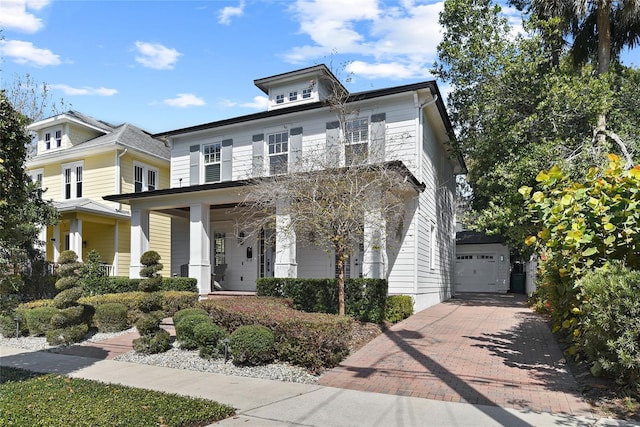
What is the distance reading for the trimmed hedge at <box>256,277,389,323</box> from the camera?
10.9 meters

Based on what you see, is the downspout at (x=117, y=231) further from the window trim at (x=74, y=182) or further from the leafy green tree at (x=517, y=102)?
the leafy green tree at (x=517, y=102)

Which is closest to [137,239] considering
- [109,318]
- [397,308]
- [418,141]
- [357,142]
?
[109,318]

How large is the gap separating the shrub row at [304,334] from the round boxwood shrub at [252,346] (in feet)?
0.58

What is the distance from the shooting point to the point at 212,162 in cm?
1702

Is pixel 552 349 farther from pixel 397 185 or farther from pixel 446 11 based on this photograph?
pixel 446 11

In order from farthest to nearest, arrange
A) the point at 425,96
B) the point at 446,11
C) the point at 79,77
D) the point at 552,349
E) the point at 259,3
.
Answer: the point at 446,11
the point at 425,96
the point at 79,77
the point at 259,3
the point at 552,349

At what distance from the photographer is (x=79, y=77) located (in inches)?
474

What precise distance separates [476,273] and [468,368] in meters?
23.3

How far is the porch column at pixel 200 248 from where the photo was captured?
1509cm

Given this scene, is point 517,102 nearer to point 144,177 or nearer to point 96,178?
point 144,177

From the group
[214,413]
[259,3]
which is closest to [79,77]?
[259,3]

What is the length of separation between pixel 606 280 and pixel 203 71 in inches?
376

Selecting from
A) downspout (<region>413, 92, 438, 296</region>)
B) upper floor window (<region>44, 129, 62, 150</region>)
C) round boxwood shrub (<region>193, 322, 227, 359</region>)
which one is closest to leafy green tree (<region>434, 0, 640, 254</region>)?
downspout (<region>413, 92, 438, 296</region>)

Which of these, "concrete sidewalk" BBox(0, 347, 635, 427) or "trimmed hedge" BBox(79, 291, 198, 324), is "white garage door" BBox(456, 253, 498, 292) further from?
"concrete sidewalk" BBox(0, 347, 635, 427)
